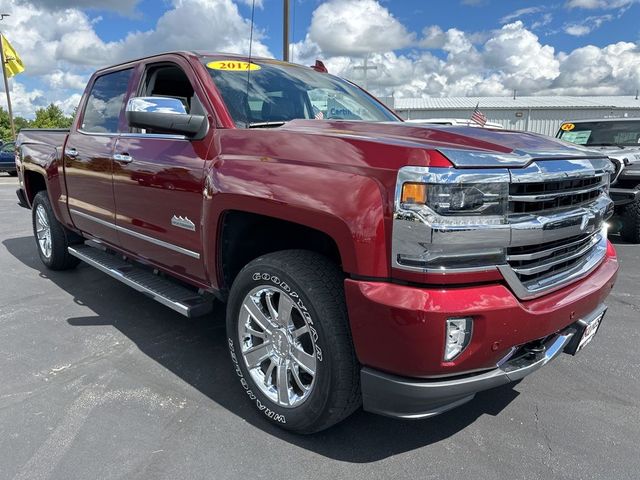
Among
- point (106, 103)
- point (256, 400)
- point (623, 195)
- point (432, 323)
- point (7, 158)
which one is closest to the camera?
point (432, 323)

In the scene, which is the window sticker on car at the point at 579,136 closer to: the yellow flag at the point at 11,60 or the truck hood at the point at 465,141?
the truck hood at the point at 465,141

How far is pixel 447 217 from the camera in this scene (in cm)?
192

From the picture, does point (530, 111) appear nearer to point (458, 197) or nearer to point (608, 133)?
point (608, 133)

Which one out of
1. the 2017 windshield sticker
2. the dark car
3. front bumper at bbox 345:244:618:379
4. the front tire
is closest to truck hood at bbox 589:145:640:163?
the 2017 windshield sticker

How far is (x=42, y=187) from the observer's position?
571cm

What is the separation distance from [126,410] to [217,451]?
68cm

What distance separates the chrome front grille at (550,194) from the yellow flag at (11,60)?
2878 cm

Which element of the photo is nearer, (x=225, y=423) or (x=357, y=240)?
(x=357, y=240)

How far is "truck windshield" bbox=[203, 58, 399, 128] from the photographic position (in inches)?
120

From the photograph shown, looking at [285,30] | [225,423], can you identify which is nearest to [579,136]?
[285,30]

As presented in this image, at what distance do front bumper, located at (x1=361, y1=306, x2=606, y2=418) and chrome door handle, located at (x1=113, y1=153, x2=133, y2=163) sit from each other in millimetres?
2338

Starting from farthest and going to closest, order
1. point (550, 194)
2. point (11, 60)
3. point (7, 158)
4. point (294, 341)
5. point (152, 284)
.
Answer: point (11, 60), point (7, 158), point (152, 284), point (294, 341), point (550, 194)

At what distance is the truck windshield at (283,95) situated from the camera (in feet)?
10.0

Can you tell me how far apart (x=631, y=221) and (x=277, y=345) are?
6750 millimetres
